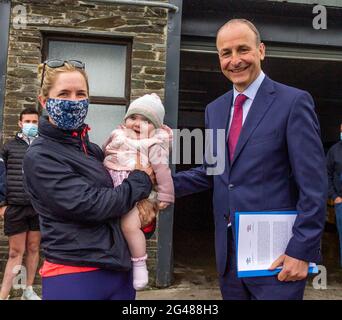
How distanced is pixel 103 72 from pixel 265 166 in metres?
3.95

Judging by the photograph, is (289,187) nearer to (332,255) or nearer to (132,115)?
(132,115)

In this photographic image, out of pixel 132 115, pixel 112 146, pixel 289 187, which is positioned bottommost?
pixel 289 187

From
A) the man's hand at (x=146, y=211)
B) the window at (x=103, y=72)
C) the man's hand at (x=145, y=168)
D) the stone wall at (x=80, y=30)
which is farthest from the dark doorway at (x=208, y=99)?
the man's hand at (x=146, y=211)

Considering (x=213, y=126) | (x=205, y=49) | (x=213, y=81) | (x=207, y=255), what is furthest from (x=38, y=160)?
(x=213, y=81)

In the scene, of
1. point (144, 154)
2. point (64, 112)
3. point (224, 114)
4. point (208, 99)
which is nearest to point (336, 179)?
point (224, 114)

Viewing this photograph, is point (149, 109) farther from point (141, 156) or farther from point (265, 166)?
point (265, 166)

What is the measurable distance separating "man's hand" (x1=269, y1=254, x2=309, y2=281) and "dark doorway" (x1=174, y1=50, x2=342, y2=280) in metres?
4.36

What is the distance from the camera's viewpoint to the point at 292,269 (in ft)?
6.49

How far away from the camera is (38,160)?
1.90 m

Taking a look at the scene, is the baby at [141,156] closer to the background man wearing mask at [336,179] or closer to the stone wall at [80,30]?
the stone wall at [80,30]

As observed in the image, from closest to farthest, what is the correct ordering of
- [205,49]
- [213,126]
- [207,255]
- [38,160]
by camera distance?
1. [38,160]
2. [213,126]
3. [205,49]
4. [207,255]

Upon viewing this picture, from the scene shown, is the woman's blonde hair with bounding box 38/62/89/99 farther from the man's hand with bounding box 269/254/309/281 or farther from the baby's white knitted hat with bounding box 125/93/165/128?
the man's hand with bounding box 269/254/309/281

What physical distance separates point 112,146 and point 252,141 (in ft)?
2.56

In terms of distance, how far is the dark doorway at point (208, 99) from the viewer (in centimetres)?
718
